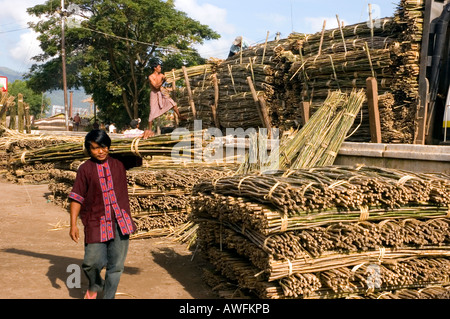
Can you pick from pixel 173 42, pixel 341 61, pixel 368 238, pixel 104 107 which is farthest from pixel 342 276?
pixel 104 107

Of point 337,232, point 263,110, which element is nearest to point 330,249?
point 337,232

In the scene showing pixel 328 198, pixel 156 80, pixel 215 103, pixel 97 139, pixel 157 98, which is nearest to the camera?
pixel 328 198

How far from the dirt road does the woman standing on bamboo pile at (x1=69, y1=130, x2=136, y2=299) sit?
0.56 m

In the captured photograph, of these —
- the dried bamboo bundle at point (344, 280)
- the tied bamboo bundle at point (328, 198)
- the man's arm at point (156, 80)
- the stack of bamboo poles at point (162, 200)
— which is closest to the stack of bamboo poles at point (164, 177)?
the stack of bamboo poles at point (162, 200)

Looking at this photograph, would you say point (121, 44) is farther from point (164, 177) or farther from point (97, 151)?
point (97, 151)

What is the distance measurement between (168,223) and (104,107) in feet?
92.6

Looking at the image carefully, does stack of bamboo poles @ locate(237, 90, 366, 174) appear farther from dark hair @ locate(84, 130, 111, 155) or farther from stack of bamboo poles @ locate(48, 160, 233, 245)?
dark hair @ locate(84, 130, 111, 155)

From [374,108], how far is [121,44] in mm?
27741

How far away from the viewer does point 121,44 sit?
3325 centimetres

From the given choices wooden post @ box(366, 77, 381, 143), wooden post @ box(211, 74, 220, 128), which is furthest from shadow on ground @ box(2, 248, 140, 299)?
wooden post @ box(211, 74, 220, 128)

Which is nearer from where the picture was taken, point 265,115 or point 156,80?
point 265,115

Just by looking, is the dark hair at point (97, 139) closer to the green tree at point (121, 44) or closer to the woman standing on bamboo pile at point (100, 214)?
the woman standing on bamboo pile at point (100, 214)
